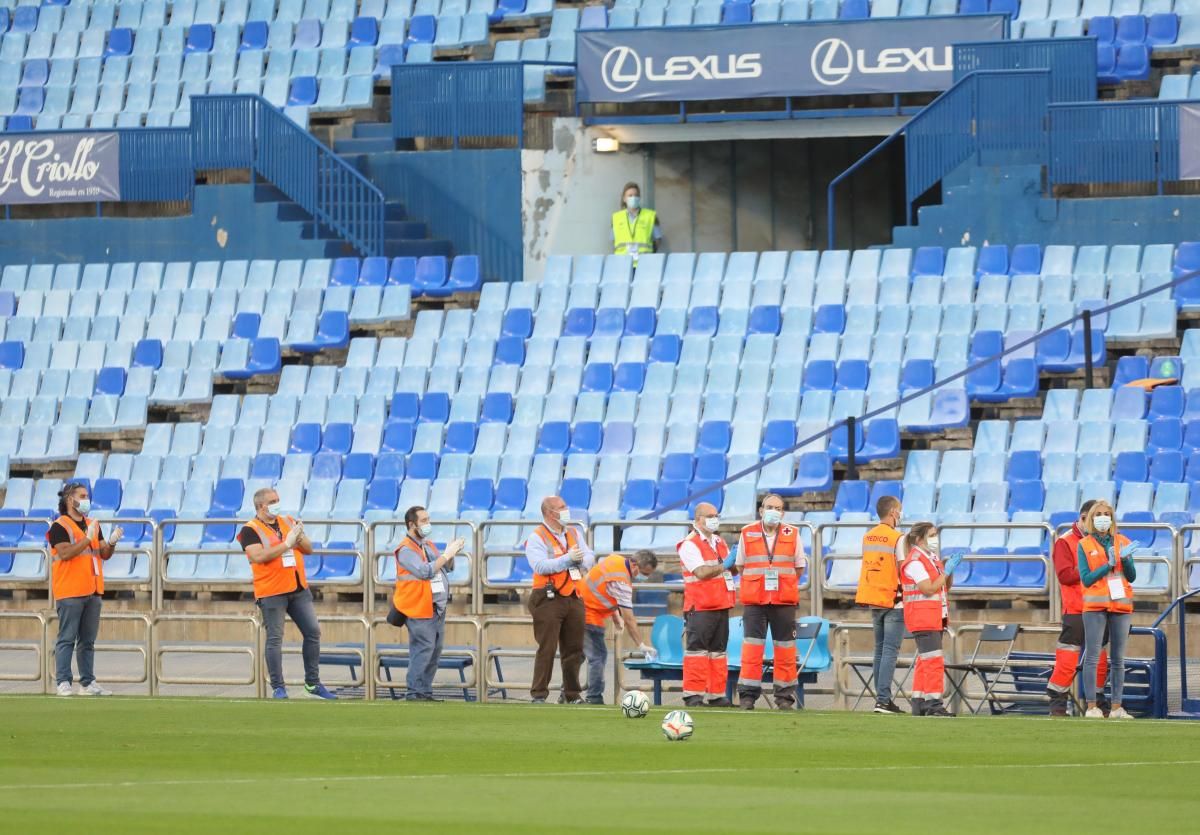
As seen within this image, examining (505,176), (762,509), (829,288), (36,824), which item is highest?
(505,176)

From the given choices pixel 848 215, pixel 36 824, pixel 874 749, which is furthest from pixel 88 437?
pixel 36 824

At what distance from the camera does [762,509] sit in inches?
647

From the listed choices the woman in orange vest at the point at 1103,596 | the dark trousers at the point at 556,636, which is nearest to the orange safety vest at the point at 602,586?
the dark trousers at the point at 556,636

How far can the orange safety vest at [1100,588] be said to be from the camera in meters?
15.7

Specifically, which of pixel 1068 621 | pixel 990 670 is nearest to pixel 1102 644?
pixel 1068 621

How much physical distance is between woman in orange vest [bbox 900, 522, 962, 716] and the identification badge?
1.08 metres

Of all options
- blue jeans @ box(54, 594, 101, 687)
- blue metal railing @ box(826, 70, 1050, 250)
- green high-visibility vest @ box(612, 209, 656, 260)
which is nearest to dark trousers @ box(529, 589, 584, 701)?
blue jeans @ box(54, 594, 101, 687)

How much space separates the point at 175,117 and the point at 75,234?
7.52 feet

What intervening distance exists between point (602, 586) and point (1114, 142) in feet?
33.4

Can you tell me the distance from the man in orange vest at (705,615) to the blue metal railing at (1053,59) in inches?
425

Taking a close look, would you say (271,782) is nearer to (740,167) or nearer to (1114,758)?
(1114,758)

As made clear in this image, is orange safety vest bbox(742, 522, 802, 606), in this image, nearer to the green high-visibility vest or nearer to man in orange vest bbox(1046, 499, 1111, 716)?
man in orange vest bbox(1046, 499, 1111, 716)

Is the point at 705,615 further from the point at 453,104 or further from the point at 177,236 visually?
the point at 177,236

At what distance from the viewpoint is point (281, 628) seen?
703 inches
